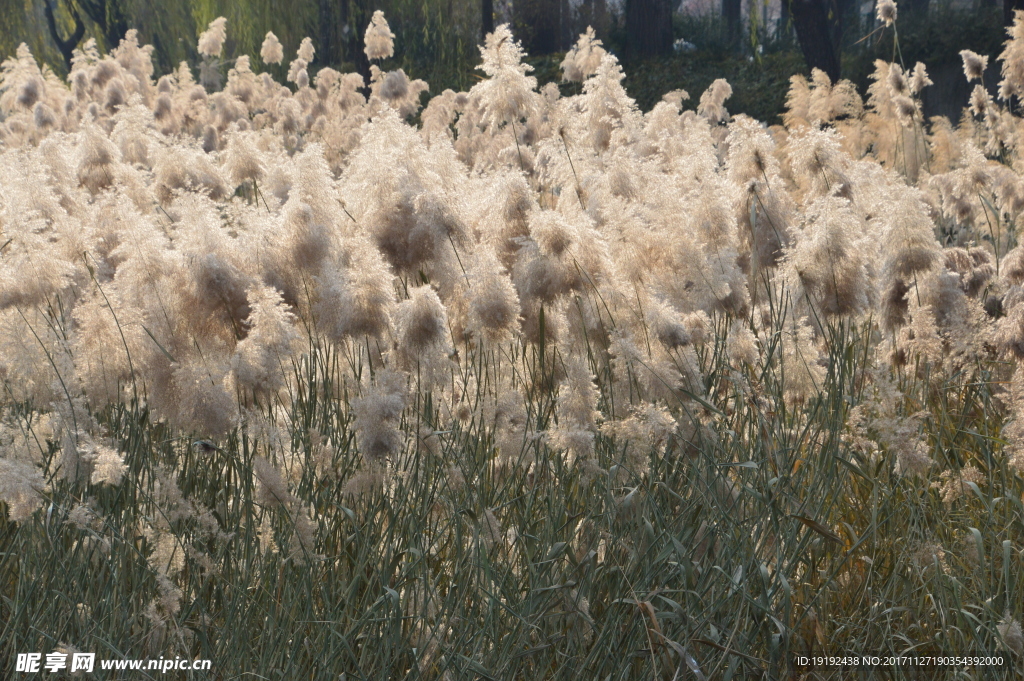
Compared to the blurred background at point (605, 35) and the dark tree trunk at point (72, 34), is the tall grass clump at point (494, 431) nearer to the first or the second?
the blurred background at point (605, 35)

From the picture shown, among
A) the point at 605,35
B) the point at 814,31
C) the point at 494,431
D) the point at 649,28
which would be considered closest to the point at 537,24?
the point at 605,35

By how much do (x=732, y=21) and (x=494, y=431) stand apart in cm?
2438

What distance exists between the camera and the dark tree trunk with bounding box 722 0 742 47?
22.5 metres

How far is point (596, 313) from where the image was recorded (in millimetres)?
2469

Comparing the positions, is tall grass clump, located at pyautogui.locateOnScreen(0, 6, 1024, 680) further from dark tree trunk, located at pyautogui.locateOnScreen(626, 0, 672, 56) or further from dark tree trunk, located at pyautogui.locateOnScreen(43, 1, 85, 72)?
dark tree trunk, located at pyautogui.locateOnScreen(43, 1, 85, 72)

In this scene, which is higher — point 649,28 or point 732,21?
point 732,21

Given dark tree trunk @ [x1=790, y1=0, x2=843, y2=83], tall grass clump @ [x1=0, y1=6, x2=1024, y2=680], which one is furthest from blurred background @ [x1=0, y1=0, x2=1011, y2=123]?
tall grass clump @ [x1=0, y1=6, x2=1024, y2=680]

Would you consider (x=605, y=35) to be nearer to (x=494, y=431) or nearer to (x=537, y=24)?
(x=537, y=24)

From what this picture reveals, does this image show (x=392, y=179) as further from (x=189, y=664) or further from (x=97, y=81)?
(x=97, y=81)

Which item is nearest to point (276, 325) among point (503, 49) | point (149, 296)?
point (149, 296)

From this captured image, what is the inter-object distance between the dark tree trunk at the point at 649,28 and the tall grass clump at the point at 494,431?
763 inches

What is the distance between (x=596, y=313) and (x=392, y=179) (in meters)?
0.65

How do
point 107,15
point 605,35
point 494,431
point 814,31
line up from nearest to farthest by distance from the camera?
point 494,431, point 814,31, point 107,15, point 605,35

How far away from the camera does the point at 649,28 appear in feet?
69.8
